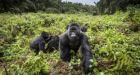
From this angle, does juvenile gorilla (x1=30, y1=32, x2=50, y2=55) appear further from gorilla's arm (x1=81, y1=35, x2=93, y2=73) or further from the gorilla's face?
gorilla's arm (x1=81, y1=35, x2=93, y2=73)

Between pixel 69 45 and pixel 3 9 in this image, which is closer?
pixel 69 45

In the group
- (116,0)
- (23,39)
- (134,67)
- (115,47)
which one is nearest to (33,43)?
(23,39)

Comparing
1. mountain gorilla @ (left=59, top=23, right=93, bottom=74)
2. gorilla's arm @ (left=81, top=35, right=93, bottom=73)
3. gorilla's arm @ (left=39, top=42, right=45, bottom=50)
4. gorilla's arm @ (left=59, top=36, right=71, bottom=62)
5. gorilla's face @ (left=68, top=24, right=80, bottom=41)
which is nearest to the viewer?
gorilla's arm @ (left=81, top=35, right=93, bottom=73)

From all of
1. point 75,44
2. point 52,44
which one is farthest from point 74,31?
point 52,44

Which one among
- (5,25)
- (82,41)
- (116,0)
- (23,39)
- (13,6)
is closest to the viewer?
(82,41)

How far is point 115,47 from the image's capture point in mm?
8023

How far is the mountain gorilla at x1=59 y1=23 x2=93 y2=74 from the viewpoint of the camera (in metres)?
6.89

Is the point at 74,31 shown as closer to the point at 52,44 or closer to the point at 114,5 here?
the point at 52,44

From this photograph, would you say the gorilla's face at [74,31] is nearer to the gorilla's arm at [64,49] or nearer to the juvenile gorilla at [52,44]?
the gorilla's arm at [64,49]

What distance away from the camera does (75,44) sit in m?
7.70

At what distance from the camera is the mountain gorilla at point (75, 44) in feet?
22.6

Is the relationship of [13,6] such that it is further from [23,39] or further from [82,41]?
[82,41]

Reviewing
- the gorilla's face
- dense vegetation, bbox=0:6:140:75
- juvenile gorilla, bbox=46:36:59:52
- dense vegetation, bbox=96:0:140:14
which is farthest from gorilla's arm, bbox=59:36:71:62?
dense vegetation, bbox=96:0:140:14

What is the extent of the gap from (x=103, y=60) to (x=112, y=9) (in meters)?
14.8
